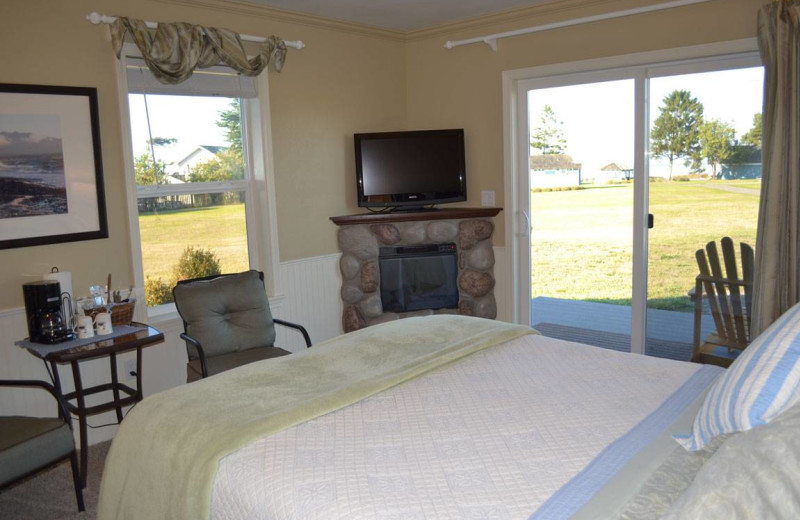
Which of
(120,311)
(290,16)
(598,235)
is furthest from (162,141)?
(598,235)

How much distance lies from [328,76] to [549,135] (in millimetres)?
1665

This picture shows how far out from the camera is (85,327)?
3.16 metres

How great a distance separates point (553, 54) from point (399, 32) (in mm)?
1315

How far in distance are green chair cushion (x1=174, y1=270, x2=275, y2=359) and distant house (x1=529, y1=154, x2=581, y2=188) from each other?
217 cm

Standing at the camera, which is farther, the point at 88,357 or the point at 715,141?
the point at 715,141

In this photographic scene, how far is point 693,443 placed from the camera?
172 cm

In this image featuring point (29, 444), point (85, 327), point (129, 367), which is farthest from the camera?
point (129, 367)

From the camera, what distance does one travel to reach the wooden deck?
4.20 metres

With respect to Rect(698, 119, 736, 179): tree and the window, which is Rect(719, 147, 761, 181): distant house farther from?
the window

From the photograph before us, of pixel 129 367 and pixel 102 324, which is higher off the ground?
pixel 102 324

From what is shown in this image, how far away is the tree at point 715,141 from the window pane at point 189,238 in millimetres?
2985

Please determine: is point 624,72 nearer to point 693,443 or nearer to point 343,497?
point 693,443

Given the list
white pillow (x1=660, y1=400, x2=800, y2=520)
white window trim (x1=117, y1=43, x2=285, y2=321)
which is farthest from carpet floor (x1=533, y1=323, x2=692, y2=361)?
white pillow (x1=660, y1=400, x2=800, y2=520)

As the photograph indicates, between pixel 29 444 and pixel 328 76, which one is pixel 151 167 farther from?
pixel 29 444
